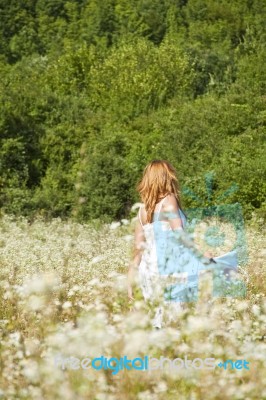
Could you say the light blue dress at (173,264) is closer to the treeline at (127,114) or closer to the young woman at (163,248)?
the young woman at (163,248)

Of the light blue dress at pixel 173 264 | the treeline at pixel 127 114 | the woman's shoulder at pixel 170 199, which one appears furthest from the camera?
the treeline at pixel 127 114

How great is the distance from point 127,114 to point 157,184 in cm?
3650

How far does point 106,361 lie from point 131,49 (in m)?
A: 51.2

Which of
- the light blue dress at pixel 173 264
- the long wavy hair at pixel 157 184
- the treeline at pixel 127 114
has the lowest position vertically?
the treeline at pixel 127 114

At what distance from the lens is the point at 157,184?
5.33m

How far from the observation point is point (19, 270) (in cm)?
778

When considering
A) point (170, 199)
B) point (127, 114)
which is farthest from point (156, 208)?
point (127, 114)

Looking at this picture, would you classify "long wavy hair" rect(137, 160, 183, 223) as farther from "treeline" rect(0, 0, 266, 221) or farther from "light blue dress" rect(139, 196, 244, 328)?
"treeline" rect(0, 0, 266, 221)

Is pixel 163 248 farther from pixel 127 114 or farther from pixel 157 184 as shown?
pixel 127 114

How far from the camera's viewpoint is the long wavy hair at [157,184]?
5.34 meters

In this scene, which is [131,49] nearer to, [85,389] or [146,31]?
[146,31]

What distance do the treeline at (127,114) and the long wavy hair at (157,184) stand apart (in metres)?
2.03

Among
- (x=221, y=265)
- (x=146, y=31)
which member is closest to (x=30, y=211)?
(x=221, y=265)

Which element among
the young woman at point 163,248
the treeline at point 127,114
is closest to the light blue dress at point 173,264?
the young woman at point 163,248
